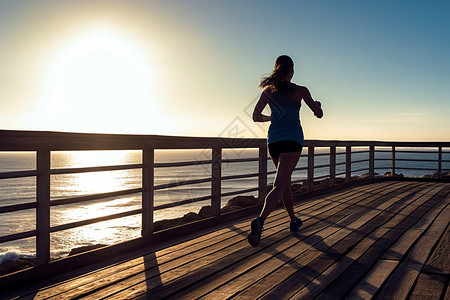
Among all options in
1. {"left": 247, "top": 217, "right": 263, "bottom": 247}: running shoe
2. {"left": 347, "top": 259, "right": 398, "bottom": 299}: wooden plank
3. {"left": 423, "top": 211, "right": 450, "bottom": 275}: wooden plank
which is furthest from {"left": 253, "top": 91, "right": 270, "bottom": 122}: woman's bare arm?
{"left": 423, "top": 211, "right": 450, "bottom": 275}: wooden plank

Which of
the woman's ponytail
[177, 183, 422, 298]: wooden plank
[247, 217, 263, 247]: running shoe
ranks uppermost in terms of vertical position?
the woman's ponytail

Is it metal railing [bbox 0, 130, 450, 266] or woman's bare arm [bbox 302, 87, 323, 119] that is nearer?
metal railing [bbox 0, 130, 450, 266]

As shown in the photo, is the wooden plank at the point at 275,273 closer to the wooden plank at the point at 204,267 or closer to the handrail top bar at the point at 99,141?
the wooden plank at the point at 204,267

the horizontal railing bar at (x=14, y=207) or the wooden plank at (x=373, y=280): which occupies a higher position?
the horizontal railing bar at (x=14, y=207)

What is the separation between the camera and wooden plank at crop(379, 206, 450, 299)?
252 centimetres

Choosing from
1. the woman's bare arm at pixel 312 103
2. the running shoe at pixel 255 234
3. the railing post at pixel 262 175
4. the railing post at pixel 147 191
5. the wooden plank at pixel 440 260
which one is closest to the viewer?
the wooden plank at pixel 440 260

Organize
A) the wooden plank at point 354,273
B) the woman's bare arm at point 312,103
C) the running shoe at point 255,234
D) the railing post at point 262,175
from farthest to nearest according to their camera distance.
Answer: the railing post at point 262,175 < the woman's bare arm at point 312,103 < the running shoe at point 255,234 < the wooden plank at point 354,273

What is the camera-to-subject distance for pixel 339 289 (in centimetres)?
256

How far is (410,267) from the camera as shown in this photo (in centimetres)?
306

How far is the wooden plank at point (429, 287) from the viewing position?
2.42 meters

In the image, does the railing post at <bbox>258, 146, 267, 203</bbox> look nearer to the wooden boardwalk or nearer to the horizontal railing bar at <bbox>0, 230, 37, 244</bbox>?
the wooden boardwalk

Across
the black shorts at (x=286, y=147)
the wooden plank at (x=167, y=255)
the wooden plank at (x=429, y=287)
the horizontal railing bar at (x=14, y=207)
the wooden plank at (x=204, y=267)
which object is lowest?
the wooden plank at (x=167, y=255)

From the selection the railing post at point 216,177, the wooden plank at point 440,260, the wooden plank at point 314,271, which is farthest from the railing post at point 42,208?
the wooden plank at point 440,260

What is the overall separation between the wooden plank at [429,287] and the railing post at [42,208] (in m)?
2.60
